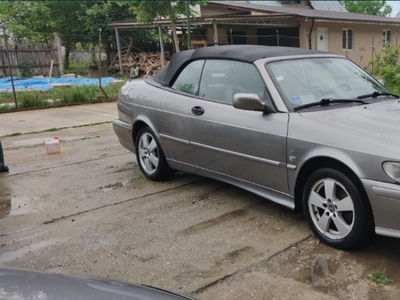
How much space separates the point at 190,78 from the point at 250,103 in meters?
1.31

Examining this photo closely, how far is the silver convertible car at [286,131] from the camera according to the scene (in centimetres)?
340

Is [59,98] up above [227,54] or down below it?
below

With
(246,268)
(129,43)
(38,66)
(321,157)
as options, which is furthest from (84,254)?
(129,43)

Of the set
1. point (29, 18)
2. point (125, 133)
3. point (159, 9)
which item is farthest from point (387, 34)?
point (125, 133)

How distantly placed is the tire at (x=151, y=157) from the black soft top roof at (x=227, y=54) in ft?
2.29

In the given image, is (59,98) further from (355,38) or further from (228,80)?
(355,38)

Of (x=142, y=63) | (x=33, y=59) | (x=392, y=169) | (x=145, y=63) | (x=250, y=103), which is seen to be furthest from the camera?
(x=142, y=63)

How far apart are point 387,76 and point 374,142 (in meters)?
7.34

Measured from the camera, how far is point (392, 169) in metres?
3.18

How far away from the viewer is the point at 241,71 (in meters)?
4.58

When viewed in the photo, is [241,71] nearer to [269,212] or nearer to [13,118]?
[269,212]

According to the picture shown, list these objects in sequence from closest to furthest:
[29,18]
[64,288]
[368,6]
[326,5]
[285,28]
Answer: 1. [64,288]
2. [285,28]
3. [29,18]
4. [326,5]
5. [368,6]

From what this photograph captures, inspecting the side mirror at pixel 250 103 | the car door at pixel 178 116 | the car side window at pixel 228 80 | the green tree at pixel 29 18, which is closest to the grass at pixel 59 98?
the car door at pixel 178 116

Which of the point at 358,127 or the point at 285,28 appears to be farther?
the point at 285,28
